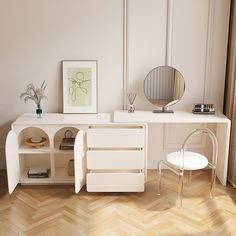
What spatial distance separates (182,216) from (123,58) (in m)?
1.53

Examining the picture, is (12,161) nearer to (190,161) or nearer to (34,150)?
(34,150)

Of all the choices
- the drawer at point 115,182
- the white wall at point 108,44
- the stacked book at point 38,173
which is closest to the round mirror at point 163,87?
the white wall at point 108,44

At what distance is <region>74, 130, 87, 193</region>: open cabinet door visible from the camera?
10.0 feet

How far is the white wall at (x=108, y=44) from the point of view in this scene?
340cm

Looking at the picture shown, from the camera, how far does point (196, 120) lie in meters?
3.23

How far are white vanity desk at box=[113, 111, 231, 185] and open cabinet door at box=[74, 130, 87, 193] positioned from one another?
0.35 meters

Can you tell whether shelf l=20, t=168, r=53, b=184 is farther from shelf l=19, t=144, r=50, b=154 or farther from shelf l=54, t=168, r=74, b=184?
shelf l=19, t=144, r=50, b=154

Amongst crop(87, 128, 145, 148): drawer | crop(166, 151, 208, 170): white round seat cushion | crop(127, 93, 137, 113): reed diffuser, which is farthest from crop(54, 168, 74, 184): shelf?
crop(166, 151, 208, 170): white round seat cushion

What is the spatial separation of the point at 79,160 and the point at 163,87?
1.07 metres

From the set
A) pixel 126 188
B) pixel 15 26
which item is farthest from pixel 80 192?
pixel 15 26

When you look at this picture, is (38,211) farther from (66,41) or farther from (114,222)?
(66,41)

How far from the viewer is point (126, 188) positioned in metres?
3.20

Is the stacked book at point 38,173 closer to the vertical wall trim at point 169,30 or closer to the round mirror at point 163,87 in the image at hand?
the round mirror at point 163,87

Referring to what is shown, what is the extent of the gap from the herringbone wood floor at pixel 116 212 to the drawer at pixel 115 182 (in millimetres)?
70
